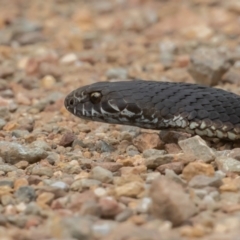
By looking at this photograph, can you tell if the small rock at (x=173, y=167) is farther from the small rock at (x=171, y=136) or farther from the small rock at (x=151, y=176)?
the small rock at (x=171, y=136)

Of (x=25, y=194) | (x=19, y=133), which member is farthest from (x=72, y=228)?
(x=19, y=133)

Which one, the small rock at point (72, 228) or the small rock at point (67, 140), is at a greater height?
the small rock at point (72, 228)

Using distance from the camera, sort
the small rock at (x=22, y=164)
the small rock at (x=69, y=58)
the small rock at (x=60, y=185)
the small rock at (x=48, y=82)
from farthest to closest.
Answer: the small rock at (x=69, y=58) < the small rock at (x=48, y=82) < the small rock at (x=22, y=164) < the small rock at (x=60, y=185)

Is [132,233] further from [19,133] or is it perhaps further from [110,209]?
[19,133]

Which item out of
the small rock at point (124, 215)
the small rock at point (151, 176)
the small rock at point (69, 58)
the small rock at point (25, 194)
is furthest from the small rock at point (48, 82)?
the small rock at point (124, 215)

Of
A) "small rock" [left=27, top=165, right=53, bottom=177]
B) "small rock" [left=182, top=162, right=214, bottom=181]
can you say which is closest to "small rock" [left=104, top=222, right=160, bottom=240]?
"small rock" [left=182, top=162, right=214, bottom=181]

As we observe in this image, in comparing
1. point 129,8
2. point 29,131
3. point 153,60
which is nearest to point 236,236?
point 29,131

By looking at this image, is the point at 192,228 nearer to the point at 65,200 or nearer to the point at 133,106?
the point at 65,200
